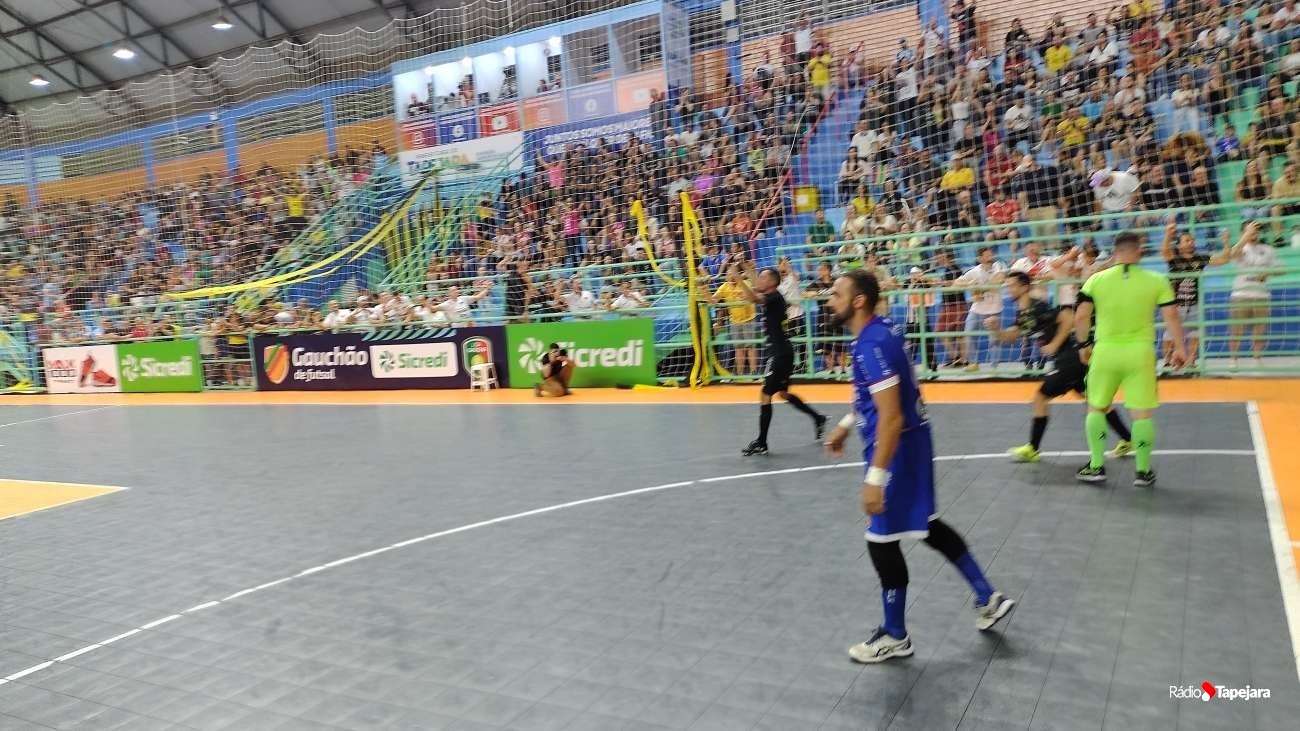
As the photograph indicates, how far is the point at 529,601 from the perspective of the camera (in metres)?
5.06

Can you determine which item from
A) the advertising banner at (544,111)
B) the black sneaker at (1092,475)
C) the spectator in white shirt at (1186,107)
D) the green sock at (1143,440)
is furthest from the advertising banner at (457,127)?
the green sock at (1143,440)

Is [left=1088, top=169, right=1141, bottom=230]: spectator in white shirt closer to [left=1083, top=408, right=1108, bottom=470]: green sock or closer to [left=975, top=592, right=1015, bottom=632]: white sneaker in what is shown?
[left=1083, top=408, right=1108, bottom=470]: green sock

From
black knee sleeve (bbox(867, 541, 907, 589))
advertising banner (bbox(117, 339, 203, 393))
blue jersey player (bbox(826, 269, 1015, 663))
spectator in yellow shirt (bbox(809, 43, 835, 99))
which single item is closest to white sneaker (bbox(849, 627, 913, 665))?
blue jersey player (bbox(826, 269, 1015, 663))

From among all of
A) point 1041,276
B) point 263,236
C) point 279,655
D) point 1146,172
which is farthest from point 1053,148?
point 263,236

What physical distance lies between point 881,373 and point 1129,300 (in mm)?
3661

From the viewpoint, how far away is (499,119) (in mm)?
26797

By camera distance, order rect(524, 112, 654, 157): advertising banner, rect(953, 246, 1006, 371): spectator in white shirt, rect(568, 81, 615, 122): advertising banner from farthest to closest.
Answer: rect(568, 81, 615, 122): advertising banner → rect(524, 112, 654, 157): advertising banner → rect(953, 246, 1006, 371): spectator in white shirt

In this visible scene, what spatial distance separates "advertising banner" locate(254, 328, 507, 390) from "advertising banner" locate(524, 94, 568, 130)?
10.3 meters

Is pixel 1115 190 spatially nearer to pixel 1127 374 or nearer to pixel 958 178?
pixel 958 178

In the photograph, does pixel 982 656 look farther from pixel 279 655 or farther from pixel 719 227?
pixel 719 227

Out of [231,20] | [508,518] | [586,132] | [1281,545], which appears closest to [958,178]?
[1281,545]

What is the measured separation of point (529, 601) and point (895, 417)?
2512 millimetres

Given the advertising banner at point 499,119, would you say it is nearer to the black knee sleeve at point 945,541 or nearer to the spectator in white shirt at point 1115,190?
the spectator in white shirt at point 1115,190

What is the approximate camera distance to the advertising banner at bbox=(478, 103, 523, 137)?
26547mm
